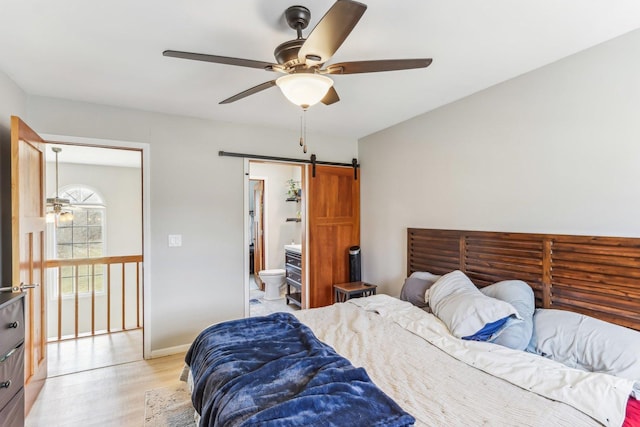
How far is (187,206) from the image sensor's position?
3398mm

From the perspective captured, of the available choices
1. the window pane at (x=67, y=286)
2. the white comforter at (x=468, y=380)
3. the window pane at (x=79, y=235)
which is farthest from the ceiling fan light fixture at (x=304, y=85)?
the window pane at (x=67, y=286)

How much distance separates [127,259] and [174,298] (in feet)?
4.10

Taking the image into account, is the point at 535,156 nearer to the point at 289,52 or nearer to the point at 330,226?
the point at 289,52

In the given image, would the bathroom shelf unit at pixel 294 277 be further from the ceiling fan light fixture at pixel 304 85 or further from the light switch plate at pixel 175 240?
the ceiling fan light fixture at pixel 304 85

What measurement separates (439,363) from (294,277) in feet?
10.4

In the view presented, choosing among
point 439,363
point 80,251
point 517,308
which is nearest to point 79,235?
point 80,251

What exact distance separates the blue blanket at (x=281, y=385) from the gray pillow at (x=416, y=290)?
4.06ft

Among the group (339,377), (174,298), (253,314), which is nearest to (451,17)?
(339,377)

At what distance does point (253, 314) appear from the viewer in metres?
4.45

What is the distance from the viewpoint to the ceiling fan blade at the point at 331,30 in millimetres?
1166

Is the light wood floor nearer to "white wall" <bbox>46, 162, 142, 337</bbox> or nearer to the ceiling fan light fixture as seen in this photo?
the ceiling fan light fixture

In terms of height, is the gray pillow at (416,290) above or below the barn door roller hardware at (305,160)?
below

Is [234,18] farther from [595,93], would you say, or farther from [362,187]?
[362,187]

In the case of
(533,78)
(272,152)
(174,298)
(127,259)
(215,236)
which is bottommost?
(174,298)
